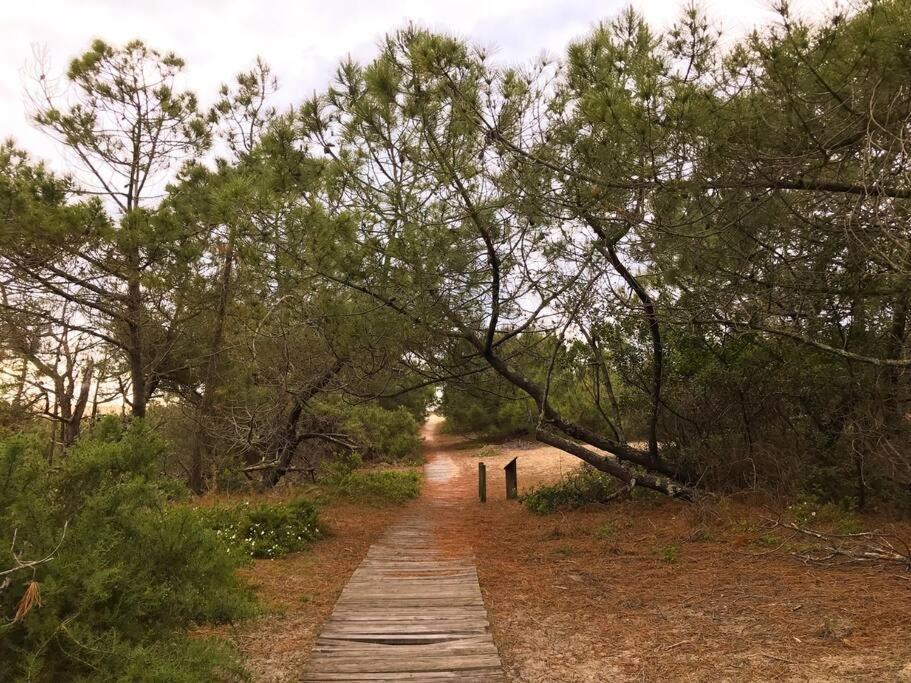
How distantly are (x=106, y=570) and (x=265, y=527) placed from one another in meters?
4.63

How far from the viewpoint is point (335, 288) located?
670cm

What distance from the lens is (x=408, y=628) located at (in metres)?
4.25

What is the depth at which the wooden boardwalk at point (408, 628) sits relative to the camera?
11.7 feet

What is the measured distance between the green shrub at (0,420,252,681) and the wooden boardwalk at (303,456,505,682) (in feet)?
2.61

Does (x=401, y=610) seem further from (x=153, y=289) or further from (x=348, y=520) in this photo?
(x=153, y=289)

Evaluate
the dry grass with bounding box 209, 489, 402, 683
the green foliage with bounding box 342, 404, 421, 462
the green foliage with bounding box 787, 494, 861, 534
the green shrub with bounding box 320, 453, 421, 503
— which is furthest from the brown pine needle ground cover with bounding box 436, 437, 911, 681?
the green foliage with bounding box 342, 404, 421, 462

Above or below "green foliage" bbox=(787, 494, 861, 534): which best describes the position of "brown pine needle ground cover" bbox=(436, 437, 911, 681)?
below

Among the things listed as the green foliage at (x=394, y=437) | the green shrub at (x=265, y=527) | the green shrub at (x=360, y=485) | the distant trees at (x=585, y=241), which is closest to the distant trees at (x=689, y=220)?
the distant trees at (x=585, y=241)

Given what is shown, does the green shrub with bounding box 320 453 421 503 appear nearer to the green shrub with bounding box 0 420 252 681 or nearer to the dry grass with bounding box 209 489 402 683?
the dry grass with bounding box 209 489 402 683

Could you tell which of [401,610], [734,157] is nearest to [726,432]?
[734,157]

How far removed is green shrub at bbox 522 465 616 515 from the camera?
9.66 m

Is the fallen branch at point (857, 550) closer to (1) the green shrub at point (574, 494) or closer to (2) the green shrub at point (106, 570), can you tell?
(1) the green shrub at point (574, 494)

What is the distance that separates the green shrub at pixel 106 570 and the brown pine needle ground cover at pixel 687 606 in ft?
6.24

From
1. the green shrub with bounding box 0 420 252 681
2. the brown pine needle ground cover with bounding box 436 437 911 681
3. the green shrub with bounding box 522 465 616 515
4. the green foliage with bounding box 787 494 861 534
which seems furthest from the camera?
the green shrub with bounding box 522 465 616 515
